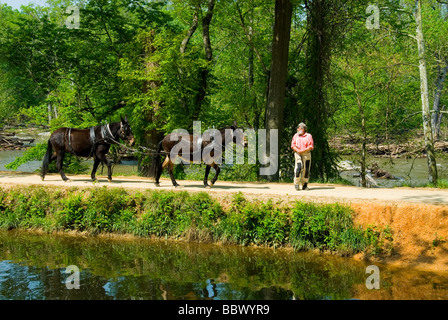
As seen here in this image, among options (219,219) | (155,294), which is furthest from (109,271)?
(219,219)

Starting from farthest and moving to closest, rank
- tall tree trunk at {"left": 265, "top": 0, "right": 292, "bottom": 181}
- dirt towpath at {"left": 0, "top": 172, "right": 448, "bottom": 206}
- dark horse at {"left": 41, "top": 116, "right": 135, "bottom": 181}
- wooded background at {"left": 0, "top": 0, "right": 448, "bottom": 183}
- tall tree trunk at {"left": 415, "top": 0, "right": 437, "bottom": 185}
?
tall tree trunk at {"left": 415, "top": 0, "right": 437, "bottom": 185}, wooded background at {"left": 0, "top": 0, "right": 448, "bottom": 183}, tall tree trunk at {"left": 265, "top": 0, "right": 292, "bottom": 181}, dark horse at {"left": 41, "top": 116, "right": 135, "bottom": 181}, dirt towpath at {"left": 0, "top": 172, "right": 448, "bottom": 206}

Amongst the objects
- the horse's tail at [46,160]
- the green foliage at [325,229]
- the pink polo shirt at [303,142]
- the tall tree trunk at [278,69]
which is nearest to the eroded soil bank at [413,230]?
the green foliage at [325,229]

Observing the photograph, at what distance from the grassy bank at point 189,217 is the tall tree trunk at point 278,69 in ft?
19.6

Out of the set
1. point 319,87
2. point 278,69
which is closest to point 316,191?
point 278,69

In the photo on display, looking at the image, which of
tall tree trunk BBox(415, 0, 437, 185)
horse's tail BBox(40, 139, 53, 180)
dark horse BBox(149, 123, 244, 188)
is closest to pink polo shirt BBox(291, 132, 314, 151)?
dark horse BBox(149, 123, 244, 188)

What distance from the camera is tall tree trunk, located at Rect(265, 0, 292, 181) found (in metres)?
17.2

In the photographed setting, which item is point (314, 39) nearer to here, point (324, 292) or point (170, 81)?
point (170, 81)

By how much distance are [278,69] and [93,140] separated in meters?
7.58

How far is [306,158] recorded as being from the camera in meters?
13.7

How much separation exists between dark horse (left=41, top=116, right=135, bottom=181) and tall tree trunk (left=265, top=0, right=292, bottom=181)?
5823 mm

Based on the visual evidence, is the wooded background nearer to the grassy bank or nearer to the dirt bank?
the dirt bank

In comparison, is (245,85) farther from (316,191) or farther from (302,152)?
(316,191)
